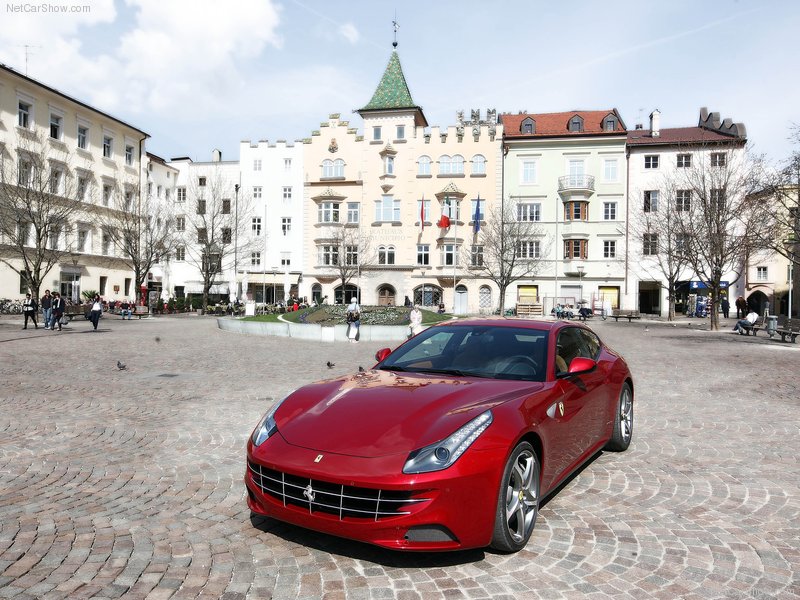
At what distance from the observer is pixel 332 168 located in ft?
188

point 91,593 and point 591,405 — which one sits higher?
point 591,405

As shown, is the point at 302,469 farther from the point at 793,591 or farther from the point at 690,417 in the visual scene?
the point at 690,417

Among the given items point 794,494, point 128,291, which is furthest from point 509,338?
point 128,291

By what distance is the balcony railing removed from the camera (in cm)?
5275

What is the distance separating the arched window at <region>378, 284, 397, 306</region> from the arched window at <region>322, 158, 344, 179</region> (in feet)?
40.2

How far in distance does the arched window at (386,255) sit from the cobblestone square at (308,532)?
1849 inches

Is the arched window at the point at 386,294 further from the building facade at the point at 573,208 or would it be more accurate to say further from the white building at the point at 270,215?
the building facade at the point at 573,208

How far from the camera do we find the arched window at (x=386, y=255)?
5609 cm

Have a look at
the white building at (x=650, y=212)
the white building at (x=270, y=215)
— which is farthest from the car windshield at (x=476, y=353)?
the white building at (x=270, y=215)

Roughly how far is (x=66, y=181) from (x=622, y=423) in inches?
1849

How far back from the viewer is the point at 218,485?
200 inches

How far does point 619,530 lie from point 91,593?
3.47 m

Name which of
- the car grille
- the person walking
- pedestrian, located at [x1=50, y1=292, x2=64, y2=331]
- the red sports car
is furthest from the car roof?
the person walking

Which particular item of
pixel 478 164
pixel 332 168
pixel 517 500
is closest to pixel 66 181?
pixel 332 168
